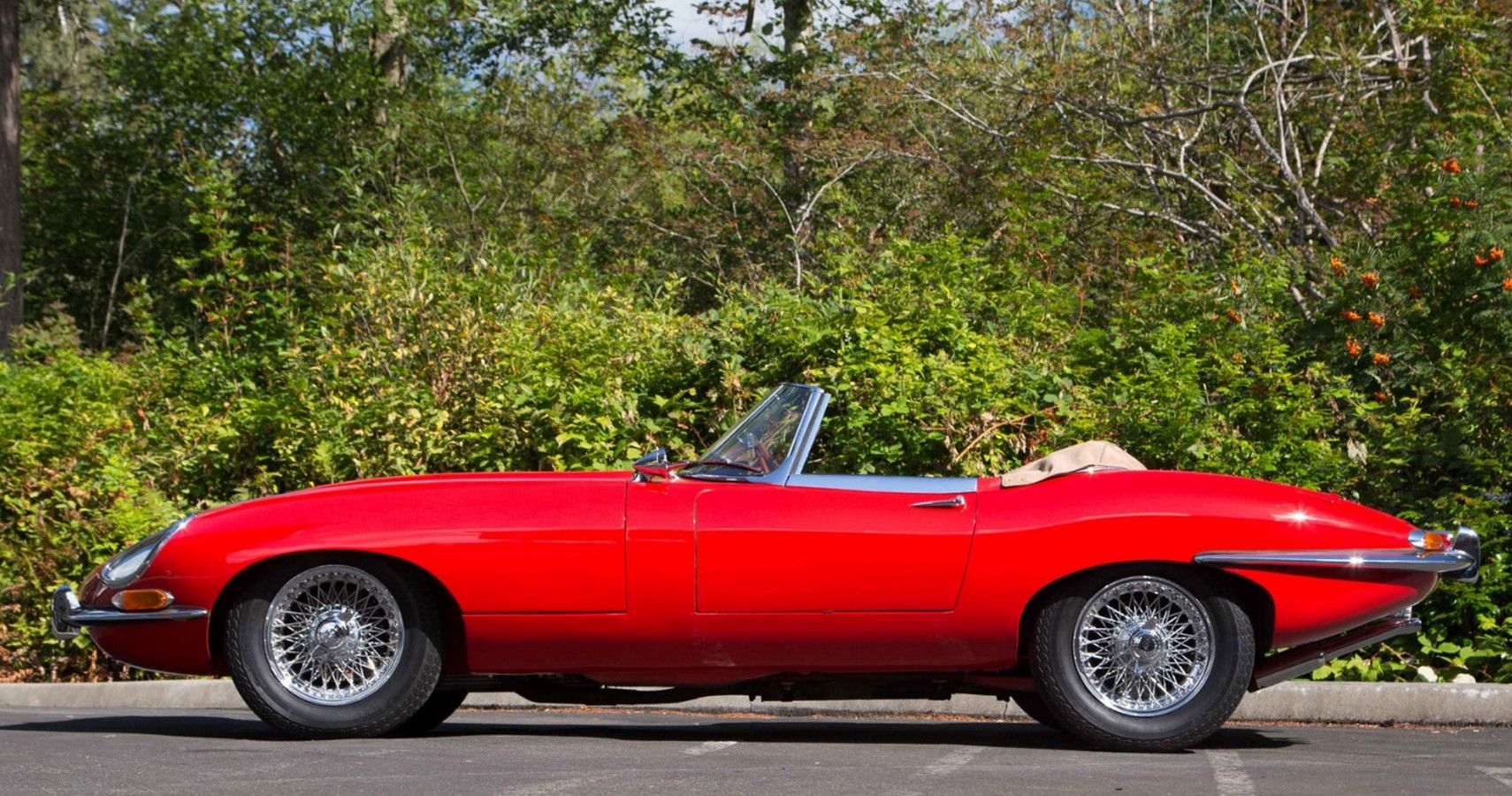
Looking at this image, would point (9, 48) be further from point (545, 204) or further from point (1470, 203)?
point (1470, 203)

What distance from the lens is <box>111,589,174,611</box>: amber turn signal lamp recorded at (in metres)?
5.83

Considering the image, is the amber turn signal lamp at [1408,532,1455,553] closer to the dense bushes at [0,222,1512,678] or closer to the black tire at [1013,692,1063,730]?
the black tire at [1013,692,1063,730]

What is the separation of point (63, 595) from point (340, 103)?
709 inches

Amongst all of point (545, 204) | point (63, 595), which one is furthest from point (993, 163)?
point (63, 595)

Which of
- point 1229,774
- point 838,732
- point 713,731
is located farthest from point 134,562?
point 1229,774

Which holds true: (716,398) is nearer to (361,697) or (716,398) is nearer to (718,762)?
(361,697)

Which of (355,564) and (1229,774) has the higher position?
(355,564)

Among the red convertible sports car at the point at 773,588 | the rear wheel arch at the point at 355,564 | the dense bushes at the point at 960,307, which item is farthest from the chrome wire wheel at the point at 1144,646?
the dense bushes at the point at 960,307

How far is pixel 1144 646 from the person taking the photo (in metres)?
5.79

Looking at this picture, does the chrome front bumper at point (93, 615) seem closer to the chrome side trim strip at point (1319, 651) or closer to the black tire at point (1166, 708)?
the black tire at point (1166, 708)

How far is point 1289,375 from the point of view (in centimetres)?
905

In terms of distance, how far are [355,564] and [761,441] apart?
1.51 m

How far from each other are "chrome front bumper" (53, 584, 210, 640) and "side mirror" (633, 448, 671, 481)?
1578mm

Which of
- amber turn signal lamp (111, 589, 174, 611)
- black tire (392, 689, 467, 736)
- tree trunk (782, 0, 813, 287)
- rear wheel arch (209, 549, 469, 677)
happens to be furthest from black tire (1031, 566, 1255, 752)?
tree trunk (782, 0, 813, 287)
